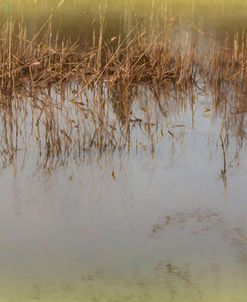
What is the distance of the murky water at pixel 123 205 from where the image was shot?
271 centimetres

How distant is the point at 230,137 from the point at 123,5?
7.79 m

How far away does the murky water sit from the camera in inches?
107

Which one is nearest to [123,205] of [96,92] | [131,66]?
[96,92]

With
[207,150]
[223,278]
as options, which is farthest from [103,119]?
[223,278]

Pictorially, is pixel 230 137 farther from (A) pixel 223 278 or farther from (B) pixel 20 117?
(A) pixel 223 278

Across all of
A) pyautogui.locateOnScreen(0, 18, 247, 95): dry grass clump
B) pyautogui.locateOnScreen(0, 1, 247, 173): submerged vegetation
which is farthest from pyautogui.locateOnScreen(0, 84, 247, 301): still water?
pyautogui.locateOnScreen(0, 18, 247, 95): dry grass clump

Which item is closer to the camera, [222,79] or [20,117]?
[20,117]

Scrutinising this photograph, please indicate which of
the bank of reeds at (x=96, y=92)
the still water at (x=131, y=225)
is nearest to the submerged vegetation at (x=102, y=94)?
the bank of reeds at (x=96, y=92)

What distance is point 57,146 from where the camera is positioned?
4203 millimetres

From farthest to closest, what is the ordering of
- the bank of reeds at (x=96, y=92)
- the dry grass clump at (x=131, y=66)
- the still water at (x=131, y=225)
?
the dry grass clump at (x=131, y=66) < the bank of reeds at (x=96, y=92) < the still water at (x=131, y=225)

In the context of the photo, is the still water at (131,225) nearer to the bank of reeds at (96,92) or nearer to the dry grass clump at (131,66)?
the bank of reeds at (96,92)

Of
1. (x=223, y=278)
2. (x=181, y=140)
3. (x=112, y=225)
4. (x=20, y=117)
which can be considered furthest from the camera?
(x=20, y=117)

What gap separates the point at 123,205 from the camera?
11.3ft

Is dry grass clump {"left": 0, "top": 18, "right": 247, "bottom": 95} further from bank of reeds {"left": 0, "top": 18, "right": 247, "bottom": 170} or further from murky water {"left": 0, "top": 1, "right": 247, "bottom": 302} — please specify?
murky water {"left": 0, "top": 1, "right": 247, "bottom": 302}
